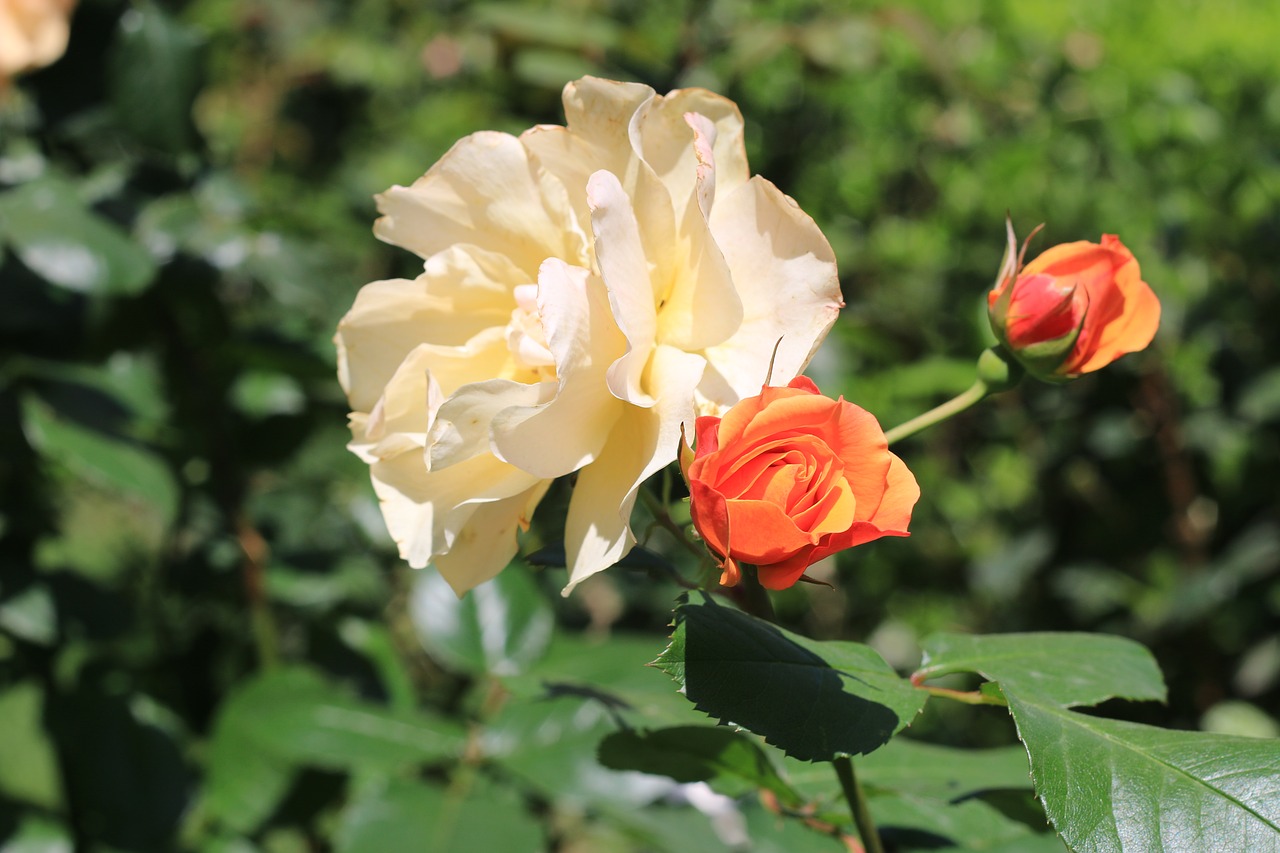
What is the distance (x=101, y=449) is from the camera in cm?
117

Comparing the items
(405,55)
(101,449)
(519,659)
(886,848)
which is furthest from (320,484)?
(405,55)

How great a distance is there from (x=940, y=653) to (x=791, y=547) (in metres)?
0.20

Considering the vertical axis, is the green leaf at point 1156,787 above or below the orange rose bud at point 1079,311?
below

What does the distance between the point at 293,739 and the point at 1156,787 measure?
82 centimetres

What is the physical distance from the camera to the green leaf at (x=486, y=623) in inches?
45.7

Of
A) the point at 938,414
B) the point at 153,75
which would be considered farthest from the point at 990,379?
the point at 153,75

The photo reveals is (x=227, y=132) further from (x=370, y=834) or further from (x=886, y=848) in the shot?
(x=886, y=848)

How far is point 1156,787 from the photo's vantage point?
493 millimetres

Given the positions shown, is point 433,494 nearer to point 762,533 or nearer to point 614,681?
point 762,533

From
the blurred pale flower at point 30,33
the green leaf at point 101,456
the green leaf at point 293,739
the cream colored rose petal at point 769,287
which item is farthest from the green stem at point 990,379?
the blurred pale flower at point 30,33

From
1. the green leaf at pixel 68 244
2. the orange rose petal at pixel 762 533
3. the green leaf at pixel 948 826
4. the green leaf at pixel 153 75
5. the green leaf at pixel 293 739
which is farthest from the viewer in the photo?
the green leaf at pixel 153 75

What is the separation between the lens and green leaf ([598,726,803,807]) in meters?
0.66

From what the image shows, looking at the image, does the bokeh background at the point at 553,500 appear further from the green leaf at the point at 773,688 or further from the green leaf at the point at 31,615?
the green leaf at the point at 773,688

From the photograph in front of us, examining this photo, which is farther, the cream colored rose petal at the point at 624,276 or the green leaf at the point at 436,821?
the green leaf at the point at 436,821
